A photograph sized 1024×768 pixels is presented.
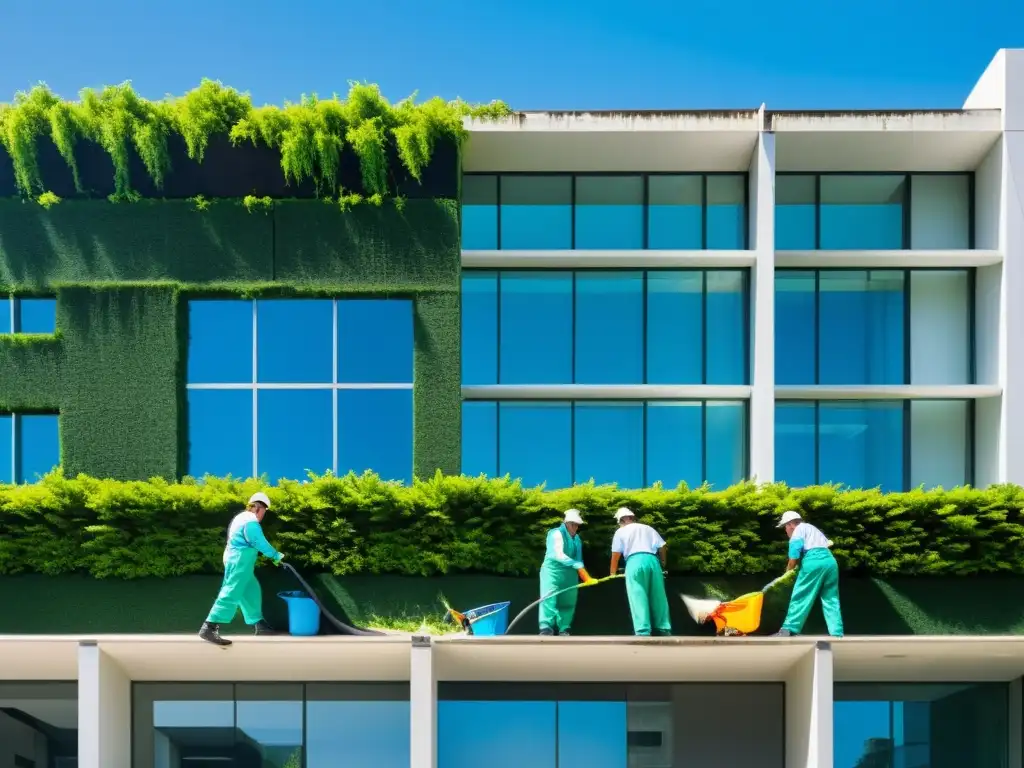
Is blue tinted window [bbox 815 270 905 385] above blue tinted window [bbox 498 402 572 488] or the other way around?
above

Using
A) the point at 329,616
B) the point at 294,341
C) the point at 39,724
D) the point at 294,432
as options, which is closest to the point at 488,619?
the point at 329,616

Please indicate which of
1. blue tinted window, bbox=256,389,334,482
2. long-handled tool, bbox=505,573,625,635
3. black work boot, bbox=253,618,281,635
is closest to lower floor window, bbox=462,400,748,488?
blue tinted window, bbox=256,389,334,482

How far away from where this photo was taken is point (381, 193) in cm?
1536

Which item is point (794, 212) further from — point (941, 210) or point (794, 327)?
point (941, 210)

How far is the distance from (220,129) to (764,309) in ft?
30.6

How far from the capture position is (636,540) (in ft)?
43.0

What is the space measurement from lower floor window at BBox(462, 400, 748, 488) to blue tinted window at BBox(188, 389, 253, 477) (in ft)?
13.0

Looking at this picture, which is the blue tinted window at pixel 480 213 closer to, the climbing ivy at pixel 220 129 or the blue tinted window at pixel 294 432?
the climbing ivy at pixel 220 129

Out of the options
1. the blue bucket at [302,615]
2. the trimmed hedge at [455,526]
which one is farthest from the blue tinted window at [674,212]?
the blue bucket at [302,615]

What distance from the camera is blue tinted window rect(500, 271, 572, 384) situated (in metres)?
17.4

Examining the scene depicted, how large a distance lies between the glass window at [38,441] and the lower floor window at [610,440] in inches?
263

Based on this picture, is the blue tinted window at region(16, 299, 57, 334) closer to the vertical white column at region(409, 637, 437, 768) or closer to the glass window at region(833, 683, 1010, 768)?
the vertical white column at region(409, 637, 437, 768)

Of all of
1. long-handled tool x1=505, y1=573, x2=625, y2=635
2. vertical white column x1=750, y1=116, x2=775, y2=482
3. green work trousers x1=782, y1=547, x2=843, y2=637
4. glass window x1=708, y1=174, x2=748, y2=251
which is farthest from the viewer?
glass window x1=708, y1=174, x2=748, y2=251

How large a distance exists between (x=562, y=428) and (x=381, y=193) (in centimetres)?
527
